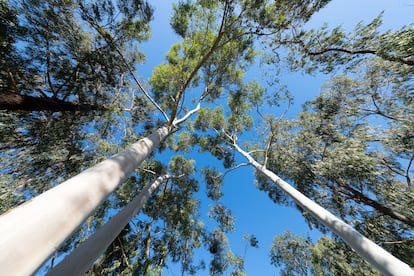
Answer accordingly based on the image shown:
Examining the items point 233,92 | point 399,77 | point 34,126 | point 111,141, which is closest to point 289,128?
point 233,92

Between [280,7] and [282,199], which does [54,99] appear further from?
[282,199]

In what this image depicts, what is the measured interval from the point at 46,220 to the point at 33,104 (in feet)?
14.3

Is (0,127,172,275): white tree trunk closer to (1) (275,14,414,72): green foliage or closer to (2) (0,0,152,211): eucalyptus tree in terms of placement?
(2) (0,0,152,211): eucalyptus tree

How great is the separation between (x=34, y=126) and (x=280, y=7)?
7138 millimetres

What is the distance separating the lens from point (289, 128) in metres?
8.45

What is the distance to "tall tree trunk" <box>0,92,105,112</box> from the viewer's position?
3.51m

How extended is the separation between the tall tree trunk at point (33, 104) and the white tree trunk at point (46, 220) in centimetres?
356

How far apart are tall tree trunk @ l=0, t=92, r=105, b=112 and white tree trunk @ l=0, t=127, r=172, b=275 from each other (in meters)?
3.56

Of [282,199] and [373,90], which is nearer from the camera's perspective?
[373,90]

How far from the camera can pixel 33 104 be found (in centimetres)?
394

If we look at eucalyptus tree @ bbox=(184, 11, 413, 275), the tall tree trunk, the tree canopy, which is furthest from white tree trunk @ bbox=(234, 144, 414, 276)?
the tall tree trunk

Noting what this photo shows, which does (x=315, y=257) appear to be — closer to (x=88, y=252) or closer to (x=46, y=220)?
(x=88, y=252)

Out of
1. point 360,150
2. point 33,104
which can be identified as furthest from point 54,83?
point 360,150

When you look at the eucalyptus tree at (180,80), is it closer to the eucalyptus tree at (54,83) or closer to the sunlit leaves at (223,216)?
the eucalyptus tree at (54,83)
